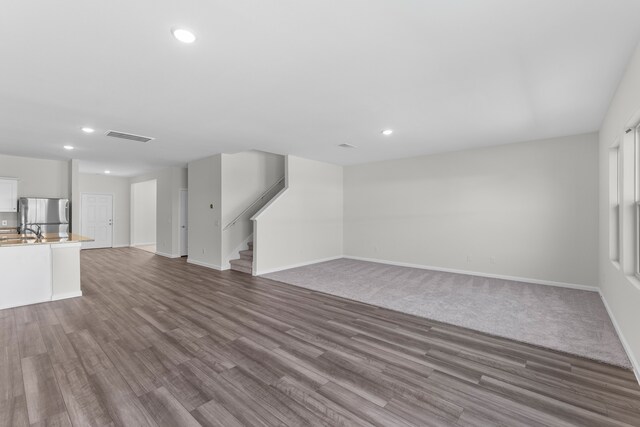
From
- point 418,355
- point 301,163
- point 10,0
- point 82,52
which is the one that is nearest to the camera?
point 10,0

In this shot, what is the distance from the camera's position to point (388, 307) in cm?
390

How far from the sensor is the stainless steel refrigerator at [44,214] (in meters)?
6.38

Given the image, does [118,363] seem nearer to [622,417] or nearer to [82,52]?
[82,52]

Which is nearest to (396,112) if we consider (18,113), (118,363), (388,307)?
(388,307)

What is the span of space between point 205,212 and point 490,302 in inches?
233

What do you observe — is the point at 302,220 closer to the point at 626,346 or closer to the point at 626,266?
the point at 626,266

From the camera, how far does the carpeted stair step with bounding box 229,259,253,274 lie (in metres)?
6.10

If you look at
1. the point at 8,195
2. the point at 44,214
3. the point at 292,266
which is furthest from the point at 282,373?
the point at 8,195

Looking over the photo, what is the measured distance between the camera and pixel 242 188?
6.70 meters

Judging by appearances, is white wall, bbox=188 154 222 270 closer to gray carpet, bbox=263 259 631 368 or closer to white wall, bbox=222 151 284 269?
white wall, bbox=222 151 284 269

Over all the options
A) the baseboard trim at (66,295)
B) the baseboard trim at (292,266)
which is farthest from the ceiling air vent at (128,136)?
the baseboard trim at (292,266)

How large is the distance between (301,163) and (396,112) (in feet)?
11.5

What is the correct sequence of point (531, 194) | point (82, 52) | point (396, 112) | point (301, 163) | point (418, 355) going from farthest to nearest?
→ point (301, 163)
point (531, 194)
point (396, 112)
point (418, 355)
point (82, 52)

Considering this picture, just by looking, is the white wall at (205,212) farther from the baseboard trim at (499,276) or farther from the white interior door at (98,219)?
the white interior door at (98,219)
